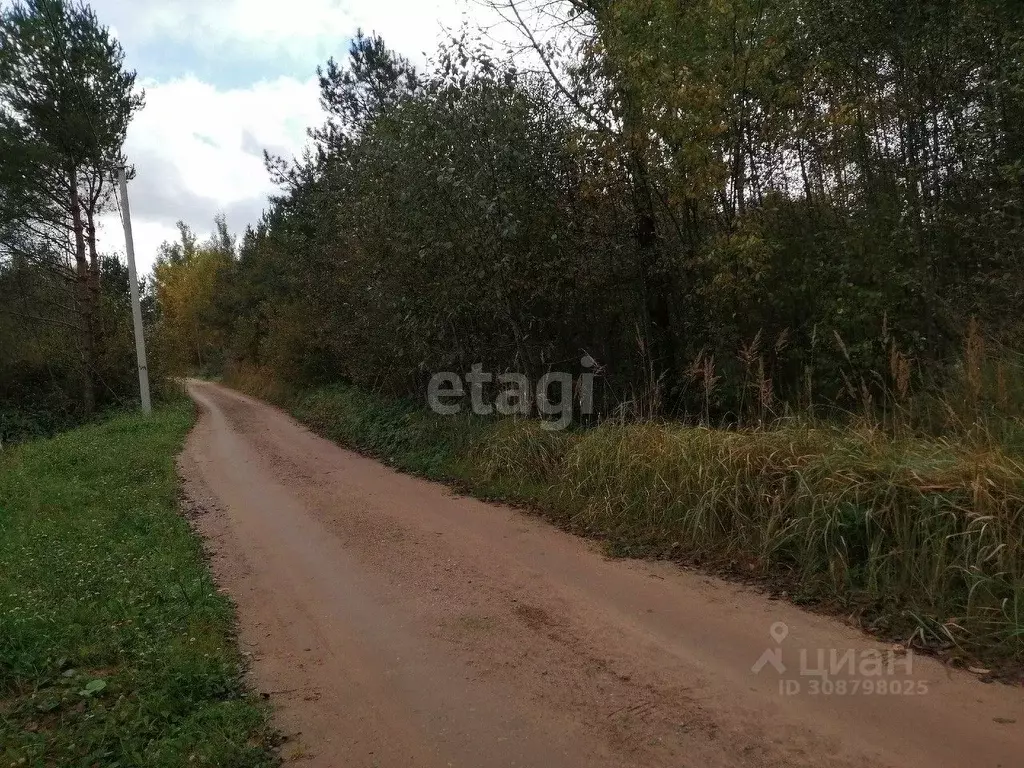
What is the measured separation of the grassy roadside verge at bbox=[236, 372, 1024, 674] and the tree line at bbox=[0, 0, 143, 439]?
1908 centimetres

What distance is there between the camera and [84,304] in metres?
23.5

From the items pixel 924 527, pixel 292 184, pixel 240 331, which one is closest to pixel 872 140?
pixel 924 527

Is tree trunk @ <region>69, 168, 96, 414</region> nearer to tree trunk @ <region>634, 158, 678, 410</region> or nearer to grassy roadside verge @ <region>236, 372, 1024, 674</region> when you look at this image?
tree trunk @ <region>634, 158, 678, 410</region>

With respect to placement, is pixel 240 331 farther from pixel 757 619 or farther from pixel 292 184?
pixel 757 619

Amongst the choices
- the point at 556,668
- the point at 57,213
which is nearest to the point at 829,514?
the point at 556,668

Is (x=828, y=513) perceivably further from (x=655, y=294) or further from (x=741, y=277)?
(x=655, y=294)

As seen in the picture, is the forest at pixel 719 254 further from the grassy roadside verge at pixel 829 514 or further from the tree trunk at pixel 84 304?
the tree trunk at pixel 84 304

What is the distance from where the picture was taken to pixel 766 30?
31.5 feet

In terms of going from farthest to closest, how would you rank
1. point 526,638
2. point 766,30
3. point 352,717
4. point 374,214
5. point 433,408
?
point 433,408, point 374,214, point 766,30, point 526,638, point 352,717

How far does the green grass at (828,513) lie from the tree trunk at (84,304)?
765 inches

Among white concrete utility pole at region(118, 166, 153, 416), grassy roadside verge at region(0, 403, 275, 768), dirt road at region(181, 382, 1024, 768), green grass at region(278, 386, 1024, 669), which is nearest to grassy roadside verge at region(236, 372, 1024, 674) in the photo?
green grass at region(278, 386, 1024, 669)

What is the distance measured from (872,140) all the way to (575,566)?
8457 mm

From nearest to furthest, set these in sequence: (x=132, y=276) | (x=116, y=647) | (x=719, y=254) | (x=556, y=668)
→ (x=556, y=668), (x=116, y=647), (x=719, y=254), (x=132, y=276)

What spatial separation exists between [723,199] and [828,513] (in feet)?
19.2
